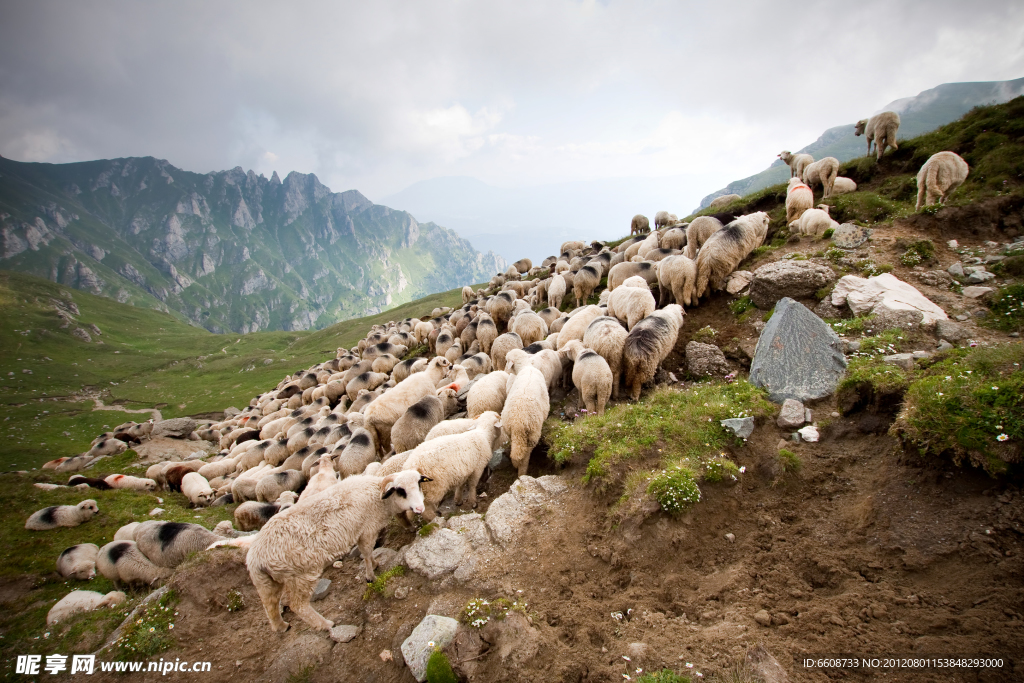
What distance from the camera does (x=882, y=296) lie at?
9.57 m

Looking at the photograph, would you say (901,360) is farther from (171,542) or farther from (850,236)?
(171,542)

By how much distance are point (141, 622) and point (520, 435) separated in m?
7.45

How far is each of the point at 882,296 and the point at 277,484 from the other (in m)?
18.7

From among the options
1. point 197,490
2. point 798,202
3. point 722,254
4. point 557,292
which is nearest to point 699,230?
point 798,202

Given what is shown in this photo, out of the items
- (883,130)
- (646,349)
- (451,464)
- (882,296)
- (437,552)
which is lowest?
(437,552)

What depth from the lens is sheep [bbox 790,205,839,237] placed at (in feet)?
44.3

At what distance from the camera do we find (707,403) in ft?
27.5

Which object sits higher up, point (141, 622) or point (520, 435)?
point (520, 435)

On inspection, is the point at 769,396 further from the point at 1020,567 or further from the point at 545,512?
the point at 545,512

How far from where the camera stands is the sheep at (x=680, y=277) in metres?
13.3

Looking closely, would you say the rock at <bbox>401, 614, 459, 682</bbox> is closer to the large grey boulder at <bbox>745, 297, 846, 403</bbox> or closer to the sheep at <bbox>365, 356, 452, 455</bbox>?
the sheep at <bbox>365, 356, 452, 455</bbox>

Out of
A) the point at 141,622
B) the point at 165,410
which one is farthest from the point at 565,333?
the point at 165,410

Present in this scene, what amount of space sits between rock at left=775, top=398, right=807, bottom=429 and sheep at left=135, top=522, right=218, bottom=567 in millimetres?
13147

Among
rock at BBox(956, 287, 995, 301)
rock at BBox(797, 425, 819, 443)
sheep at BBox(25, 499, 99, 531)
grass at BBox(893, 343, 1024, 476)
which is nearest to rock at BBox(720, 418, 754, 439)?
rock at BBox(797, 425, 819, 443)
